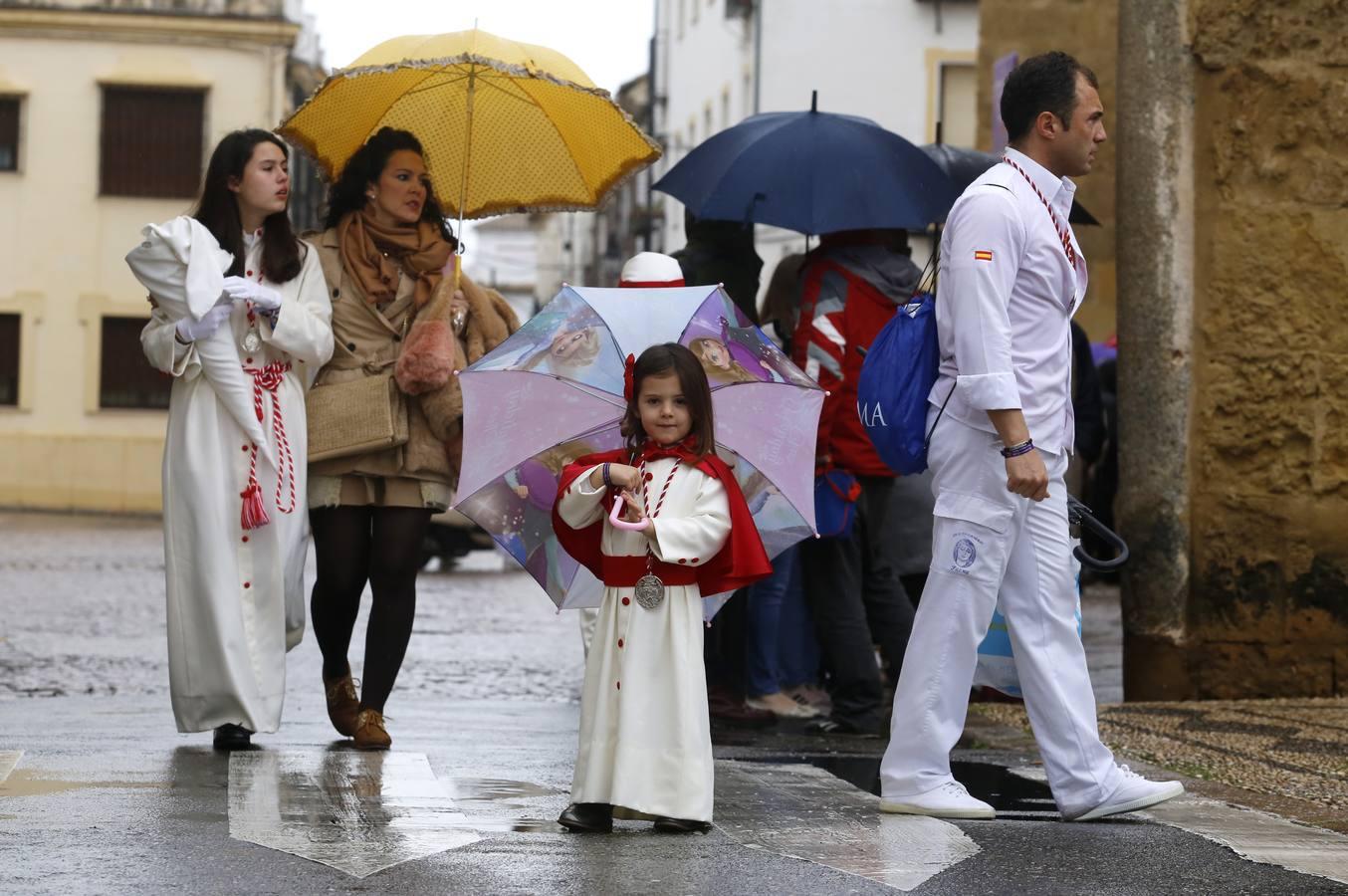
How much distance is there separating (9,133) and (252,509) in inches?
1250

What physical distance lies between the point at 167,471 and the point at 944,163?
3.91m

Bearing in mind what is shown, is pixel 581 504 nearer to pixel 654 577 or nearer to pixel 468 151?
pixel 654 577

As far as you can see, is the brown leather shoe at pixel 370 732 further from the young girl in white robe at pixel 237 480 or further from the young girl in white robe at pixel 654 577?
the young girl in white robe at pixel 654 577

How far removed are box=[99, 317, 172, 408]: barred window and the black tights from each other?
29.2 metres

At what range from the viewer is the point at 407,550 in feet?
24.3

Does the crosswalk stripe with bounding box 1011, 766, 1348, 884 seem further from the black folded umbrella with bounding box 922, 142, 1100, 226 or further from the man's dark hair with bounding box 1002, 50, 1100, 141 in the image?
the black folded umbrella with bounding box 922, 142, 1100, 226

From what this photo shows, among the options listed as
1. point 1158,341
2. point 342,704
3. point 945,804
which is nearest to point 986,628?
point 945,804

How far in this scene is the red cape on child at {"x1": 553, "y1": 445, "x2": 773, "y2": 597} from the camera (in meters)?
5.68

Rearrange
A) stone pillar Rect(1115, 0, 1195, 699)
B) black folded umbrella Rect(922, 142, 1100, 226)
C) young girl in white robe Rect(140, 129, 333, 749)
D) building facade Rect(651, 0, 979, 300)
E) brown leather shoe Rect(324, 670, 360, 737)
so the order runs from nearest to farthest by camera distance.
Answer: young girl in white robe Rect(140, 129, 333, 749), brown leather shoe Rect(324, 670, 360, 737), stone pillar Rect(1115, 0, 1195, 699), black folded umbrella Rect(922, 142, 1100, 226), building facade Rect(651, 0, 979, 300)

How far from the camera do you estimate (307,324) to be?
714cm

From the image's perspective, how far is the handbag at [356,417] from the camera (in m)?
7.30

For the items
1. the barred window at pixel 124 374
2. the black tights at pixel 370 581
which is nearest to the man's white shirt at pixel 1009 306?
the black tights at pixel 370 581

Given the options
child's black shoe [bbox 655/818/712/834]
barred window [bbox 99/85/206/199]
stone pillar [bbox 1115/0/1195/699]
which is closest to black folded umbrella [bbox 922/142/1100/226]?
stone pillar [bbox 1115/0/1195/699]

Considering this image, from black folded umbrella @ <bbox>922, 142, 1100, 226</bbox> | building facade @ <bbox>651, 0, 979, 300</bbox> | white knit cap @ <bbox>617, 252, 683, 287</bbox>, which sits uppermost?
building facade @ <bbox>651, 0, 979, 300</bbox>
